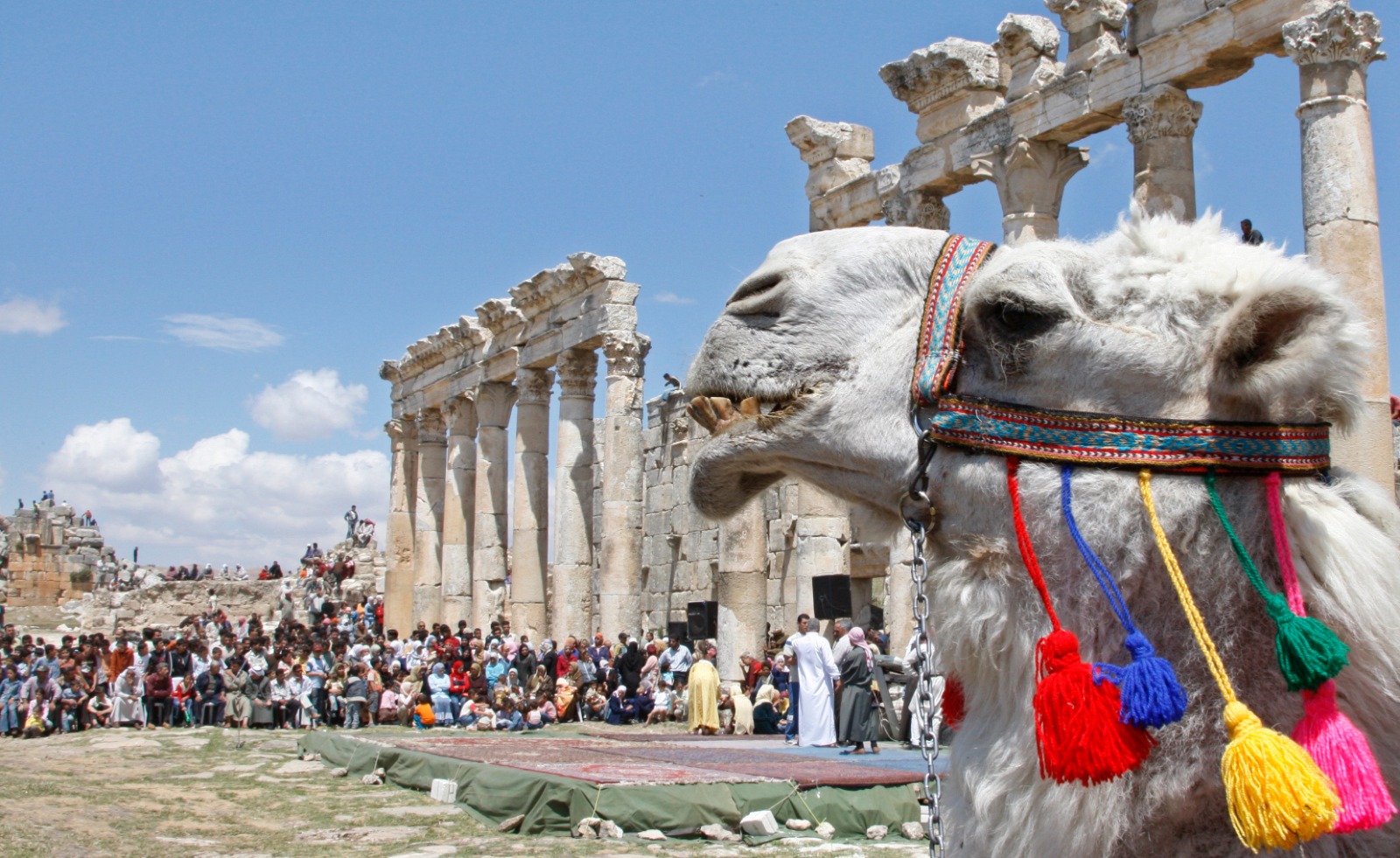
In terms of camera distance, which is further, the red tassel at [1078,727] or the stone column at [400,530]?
the stone column at [400,530]

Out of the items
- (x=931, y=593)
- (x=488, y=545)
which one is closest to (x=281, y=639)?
(x=488, y=545)

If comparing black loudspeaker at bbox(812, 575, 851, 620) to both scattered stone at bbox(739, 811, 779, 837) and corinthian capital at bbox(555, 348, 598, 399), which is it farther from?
scattered stone at bbox(739, 811, 779, 837)

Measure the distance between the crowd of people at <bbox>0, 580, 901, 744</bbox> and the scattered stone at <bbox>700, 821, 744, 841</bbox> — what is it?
9663 millimetres

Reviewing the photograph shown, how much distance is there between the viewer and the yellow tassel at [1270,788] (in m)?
1.38

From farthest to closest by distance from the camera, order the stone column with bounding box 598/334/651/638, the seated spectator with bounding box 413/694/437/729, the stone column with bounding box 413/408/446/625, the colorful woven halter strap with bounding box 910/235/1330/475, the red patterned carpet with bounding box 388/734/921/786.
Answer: the stone column with bounding box 413/408/446/625, the stone column with bounding box 598/334/651/638, the seated spectator with bounding box 413/694/437/729, the red patterned carpet with bounding box 388/734/921/786, the colorful woven halter strap with bounding box 910/235/1330/475

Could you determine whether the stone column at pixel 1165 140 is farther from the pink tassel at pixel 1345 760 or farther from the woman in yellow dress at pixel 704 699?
the pink tassel at pixel 1345 760

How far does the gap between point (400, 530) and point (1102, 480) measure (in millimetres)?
33585

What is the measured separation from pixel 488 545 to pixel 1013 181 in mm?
16052

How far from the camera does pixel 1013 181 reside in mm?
17422

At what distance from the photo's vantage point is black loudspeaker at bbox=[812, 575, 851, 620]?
19500mm

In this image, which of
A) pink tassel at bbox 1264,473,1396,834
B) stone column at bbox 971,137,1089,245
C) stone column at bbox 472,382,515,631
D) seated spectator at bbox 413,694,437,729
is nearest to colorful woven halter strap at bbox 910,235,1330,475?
pink tassel at bbox 1264,473,1396,834

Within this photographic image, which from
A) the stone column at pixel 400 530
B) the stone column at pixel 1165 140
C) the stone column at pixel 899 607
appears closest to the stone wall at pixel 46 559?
the stone column at pixel 400 530

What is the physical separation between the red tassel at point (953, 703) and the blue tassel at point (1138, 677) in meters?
0.40

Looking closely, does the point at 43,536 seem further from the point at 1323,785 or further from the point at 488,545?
the point at 1323,785
